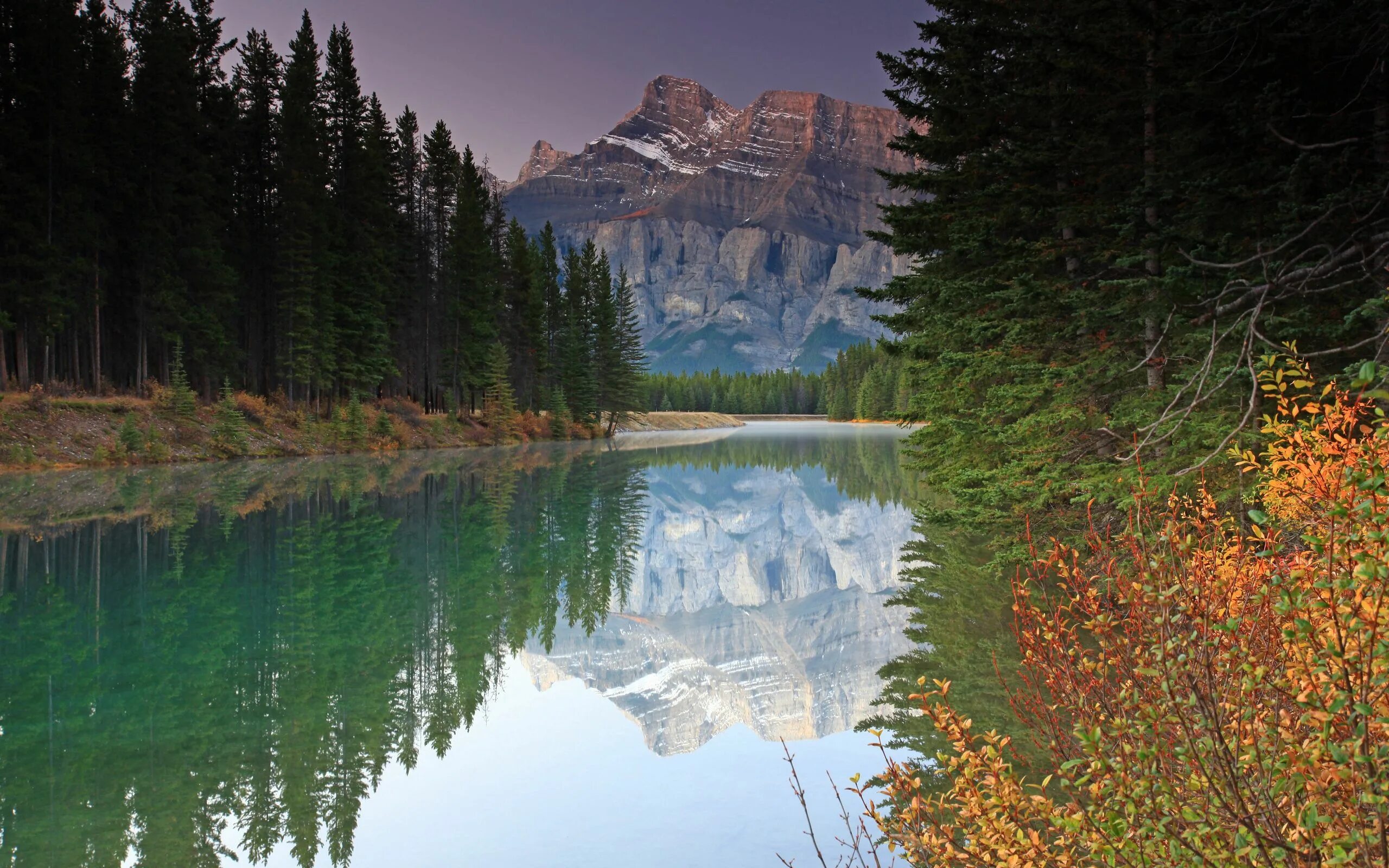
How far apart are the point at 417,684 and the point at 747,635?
522cm

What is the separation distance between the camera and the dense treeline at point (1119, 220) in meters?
7.65

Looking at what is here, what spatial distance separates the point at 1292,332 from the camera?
8031mm

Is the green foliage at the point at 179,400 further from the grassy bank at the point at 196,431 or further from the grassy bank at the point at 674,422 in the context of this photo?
the grassy bank at the point at 674,422

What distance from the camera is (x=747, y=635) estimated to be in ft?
40.7

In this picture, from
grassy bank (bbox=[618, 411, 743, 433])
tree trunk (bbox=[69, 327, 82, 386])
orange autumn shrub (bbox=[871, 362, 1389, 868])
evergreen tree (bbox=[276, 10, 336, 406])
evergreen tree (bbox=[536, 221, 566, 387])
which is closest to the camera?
orange autumn shrub (bbox=[871, 362, 1389, 868])

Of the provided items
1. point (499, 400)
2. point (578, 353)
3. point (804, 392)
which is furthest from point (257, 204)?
point (804, 392)

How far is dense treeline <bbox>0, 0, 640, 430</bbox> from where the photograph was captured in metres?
32.1

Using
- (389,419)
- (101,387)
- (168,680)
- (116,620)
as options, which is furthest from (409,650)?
(389,419)

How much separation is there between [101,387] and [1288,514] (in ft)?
130

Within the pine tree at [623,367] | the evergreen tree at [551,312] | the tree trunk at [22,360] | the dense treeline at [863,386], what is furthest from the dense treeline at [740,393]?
the tree trunk at [22,360]

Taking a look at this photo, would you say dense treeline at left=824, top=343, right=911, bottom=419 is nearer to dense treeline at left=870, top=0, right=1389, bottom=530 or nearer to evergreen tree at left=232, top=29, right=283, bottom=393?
evergreen tree at left=232, top=29, right=283, bottom=393

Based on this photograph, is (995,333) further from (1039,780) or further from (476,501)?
(476,501)

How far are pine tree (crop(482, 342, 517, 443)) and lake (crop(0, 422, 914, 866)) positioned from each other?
32.5 meters

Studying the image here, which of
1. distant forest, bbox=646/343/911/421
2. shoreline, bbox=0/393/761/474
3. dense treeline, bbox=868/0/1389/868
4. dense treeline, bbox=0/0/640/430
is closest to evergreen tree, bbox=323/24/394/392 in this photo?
dense treeline, bbox=0/0/640/430
